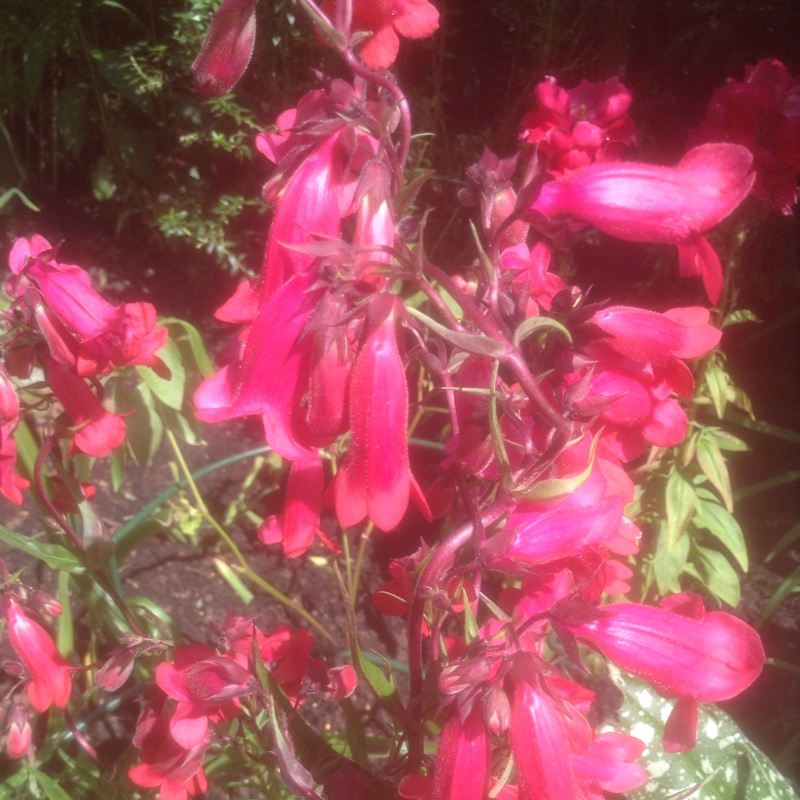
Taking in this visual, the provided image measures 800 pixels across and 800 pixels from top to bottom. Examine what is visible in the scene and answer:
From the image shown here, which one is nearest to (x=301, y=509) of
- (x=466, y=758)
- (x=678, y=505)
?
(x=466, y=758)

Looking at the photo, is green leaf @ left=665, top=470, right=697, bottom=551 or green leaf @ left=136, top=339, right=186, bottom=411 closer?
green leaf @ left=136, top=339, right=186, bottom=411

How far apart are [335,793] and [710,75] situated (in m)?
1.92

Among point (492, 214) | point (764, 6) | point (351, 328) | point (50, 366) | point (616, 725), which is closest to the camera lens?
point (351, 328)

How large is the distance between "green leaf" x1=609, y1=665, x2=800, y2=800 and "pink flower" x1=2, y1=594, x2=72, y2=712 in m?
0.85

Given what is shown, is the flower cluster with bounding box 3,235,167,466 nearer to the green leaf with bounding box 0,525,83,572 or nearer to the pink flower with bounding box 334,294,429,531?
the green leaf with bounding box 0,525,83,572

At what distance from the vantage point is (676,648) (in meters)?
0.58

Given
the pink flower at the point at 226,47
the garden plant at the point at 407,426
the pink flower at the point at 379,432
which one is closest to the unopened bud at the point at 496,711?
the garden plant at the point at 407,426

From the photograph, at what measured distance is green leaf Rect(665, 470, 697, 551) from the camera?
1383mm

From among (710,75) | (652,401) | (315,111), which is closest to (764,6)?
(710,75)

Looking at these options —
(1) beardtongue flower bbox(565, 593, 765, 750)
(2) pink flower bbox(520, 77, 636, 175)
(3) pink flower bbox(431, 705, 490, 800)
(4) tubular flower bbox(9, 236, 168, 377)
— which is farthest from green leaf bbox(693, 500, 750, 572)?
(4) tubular flower bbox(9, 236, 168, 377)

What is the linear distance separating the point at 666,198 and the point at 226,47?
39cm

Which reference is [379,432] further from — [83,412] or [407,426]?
[83,412]

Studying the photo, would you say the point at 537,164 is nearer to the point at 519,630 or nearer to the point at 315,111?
the point at 315,111

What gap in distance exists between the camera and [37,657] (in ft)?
3.05
